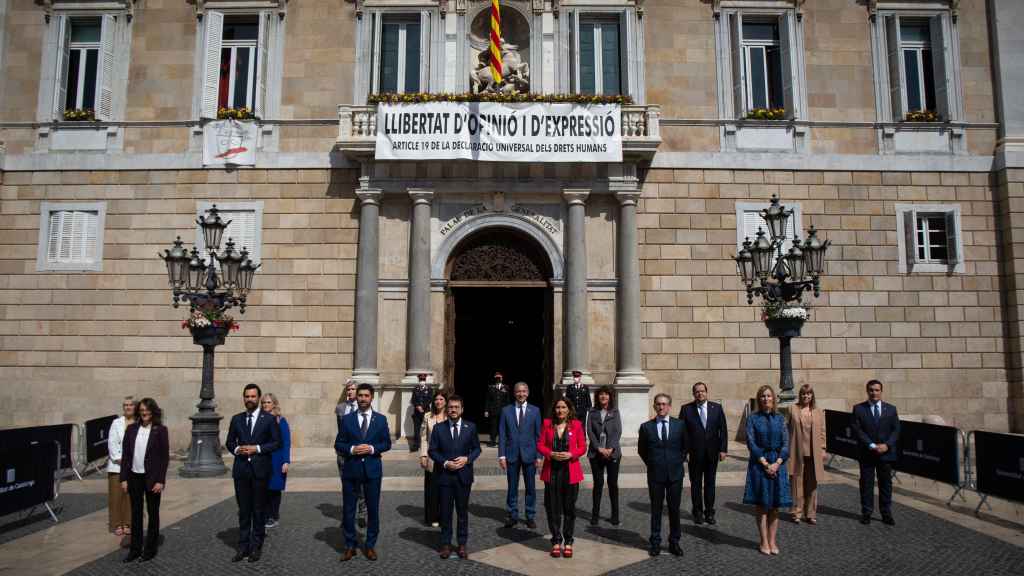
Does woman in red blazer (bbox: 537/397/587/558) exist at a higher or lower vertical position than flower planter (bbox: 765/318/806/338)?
lower

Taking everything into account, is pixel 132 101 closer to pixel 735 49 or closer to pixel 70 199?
pixel 70 199

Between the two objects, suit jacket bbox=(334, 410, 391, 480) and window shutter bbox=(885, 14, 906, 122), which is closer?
suit jacket bbox=(334, 410, 391, 480)

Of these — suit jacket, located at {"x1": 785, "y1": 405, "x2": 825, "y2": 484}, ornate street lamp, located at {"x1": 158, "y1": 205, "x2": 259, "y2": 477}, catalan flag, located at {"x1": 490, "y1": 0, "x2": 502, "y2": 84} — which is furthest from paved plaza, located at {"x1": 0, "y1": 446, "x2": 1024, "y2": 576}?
catalan flag, located at {"x1": 490, "y1": 0, "x2": 502, "y2": 84}

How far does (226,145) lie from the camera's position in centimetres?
1870

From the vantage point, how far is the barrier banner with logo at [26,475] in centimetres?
954

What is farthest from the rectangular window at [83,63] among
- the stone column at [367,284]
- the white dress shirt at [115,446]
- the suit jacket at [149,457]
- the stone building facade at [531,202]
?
the suit jacket at [149,457]

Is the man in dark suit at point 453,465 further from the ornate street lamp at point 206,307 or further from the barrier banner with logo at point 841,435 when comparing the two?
the barrier banner with logo at point 841,435

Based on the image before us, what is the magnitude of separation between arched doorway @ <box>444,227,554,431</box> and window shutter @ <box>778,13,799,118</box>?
25.6 ft

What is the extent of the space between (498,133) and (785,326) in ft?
28.0

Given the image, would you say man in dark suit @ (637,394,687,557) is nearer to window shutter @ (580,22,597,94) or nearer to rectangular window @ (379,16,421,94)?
window shutter @ (580,22,597,94)

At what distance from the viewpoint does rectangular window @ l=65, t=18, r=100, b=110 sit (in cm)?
1939

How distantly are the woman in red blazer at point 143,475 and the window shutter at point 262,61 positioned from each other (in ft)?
41.8

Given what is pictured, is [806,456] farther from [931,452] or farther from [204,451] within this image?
[204,451]

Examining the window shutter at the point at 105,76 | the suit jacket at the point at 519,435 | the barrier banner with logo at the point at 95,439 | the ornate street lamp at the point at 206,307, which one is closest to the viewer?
the suit jacket at the point at 519,435
